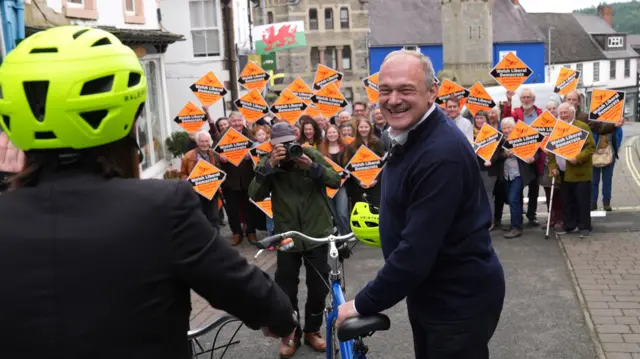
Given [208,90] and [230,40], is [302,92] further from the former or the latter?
[230,40]

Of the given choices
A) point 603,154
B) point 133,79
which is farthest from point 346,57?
point 133,79

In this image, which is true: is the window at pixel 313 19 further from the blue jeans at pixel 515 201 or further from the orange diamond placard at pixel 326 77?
the blue jeans at pixel 515 201

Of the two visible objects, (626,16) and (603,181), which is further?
(626,16)

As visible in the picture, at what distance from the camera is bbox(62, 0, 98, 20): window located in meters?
11.8

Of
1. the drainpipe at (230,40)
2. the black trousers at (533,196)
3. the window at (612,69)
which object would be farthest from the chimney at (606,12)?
the black trousers at (533,196)

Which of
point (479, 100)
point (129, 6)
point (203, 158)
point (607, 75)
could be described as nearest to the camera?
point (203, 158)

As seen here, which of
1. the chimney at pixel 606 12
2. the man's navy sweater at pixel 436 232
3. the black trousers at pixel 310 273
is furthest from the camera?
the chimney at pixel 606 12

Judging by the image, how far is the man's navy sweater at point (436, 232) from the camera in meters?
2.87

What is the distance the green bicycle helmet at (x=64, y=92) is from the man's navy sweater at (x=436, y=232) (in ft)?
4.72

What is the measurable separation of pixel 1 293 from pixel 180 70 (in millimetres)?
23534

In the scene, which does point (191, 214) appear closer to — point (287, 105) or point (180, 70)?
point (287, 105)

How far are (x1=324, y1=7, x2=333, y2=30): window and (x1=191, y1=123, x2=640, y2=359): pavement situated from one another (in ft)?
157

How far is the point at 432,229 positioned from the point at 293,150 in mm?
2896

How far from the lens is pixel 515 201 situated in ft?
32.2
